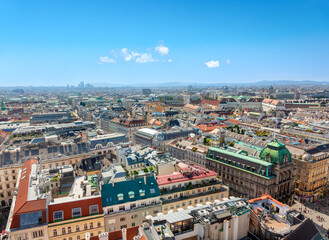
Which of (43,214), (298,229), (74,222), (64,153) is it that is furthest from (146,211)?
(64,153)

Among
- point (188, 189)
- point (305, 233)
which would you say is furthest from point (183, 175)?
point (305, 233)

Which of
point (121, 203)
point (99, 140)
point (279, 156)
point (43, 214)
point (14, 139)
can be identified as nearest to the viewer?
point (43, 214)

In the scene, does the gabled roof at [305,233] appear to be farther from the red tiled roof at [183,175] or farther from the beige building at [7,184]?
the beige building at [7,184]

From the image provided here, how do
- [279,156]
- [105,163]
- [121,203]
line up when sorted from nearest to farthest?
[121,203]
[279,156]
[105,163]

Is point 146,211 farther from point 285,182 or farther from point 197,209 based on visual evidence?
point 285,182

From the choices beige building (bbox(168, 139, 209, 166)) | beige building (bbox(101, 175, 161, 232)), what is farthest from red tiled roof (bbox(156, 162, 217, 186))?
beige building (bbox(168, 139, 209, 166))

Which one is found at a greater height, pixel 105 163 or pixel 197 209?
pixel 197 209

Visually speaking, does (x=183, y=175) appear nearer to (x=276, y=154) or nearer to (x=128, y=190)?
(x=128, y=190)

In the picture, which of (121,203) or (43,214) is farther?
(121,203)

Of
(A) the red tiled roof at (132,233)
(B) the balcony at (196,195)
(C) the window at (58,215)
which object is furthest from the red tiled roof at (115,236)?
(B) the balcony at (196,195)
